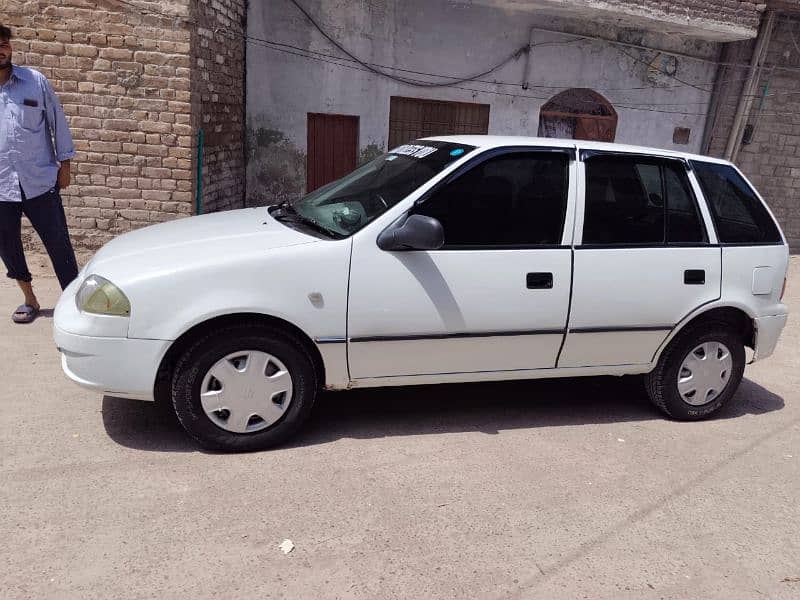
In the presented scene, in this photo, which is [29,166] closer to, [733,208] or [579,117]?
[733,208]

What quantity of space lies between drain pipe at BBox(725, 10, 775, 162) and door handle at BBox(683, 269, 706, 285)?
32.2 feet

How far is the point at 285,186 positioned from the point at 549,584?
8394mm

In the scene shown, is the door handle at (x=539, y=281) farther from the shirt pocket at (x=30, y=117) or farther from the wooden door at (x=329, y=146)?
the wooden door at (x=329, y=146)

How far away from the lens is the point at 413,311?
3.70 metres

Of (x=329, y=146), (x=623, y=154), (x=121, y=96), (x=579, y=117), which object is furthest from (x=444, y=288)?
(x=579, y=117)

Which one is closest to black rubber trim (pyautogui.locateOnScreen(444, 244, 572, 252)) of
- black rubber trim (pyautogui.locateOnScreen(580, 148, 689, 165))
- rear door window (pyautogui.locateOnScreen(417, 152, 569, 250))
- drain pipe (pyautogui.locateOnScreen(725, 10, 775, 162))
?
rear door window (pyautogui.locateOnScreen(417, 152, 569, 250))

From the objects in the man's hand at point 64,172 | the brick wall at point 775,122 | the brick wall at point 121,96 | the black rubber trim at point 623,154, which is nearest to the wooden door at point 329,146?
the brick wall at point 121,96

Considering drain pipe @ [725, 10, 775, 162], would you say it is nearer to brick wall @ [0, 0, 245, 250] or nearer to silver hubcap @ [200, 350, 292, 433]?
brick wall @ [0, 0, 245, 250]

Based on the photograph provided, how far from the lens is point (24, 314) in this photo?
217 inches

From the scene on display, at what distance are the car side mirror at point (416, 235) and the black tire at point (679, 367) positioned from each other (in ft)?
5.99

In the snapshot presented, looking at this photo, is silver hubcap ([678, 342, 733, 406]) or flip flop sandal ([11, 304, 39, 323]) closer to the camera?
silver hubcap ([678, 342, 733, 406])

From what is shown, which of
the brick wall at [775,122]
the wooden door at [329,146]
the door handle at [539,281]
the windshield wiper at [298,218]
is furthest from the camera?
the brick wall at [775,122]

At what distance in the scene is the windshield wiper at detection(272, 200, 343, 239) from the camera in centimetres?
377

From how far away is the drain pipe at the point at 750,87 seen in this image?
12.2 metres
